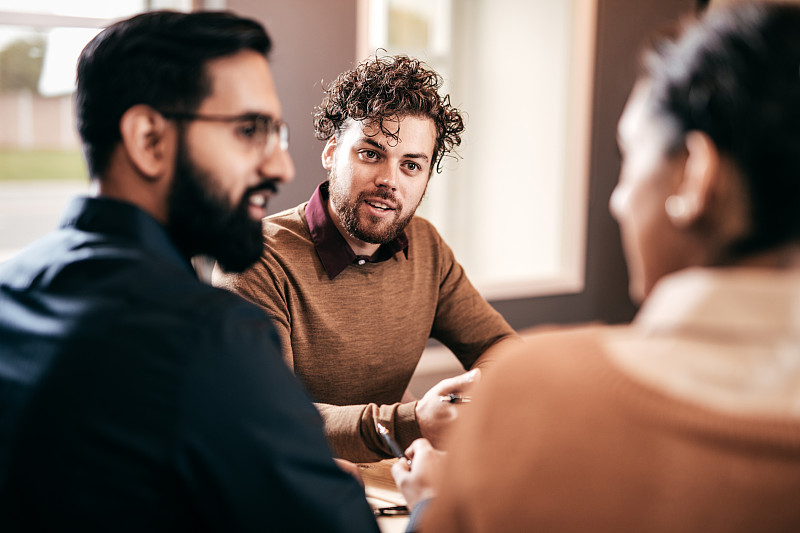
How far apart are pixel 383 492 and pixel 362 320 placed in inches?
21.5

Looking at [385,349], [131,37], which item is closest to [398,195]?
[385,349]

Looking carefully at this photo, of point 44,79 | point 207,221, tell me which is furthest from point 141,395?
point 44,79

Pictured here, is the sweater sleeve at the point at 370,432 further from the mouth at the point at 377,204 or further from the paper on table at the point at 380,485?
the mouth at the point at 377,204

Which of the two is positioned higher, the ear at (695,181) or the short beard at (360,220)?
the ear at (695,181)

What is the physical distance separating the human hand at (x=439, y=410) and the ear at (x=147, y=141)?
681mm

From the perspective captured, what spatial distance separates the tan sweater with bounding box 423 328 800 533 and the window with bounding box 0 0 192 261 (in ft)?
7.41

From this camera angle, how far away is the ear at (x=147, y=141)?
3.19 feet

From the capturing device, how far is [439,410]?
1.39 m

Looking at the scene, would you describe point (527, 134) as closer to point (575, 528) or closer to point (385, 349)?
point (385, 349)

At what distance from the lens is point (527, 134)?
13.1ft

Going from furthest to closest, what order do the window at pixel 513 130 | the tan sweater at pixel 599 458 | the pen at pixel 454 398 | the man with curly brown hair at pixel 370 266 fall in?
the window at pixel 513 130, the man with curly brown hair at pixel 370 266, the pen at pixel 454 398, the tan sweater at pixel 599 458

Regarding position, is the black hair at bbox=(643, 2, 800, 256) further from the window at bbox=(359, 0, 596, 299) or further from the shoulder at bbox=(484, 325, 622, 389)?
the window at bbox=(359, 0, 596, 299)

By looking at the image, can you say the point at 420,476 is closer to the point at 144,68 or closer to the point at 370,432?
the point at 370,432

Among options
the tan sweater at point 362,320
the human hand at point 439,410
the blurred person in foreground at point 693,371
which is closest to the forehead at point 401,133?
the tan sweater at point 362,320
